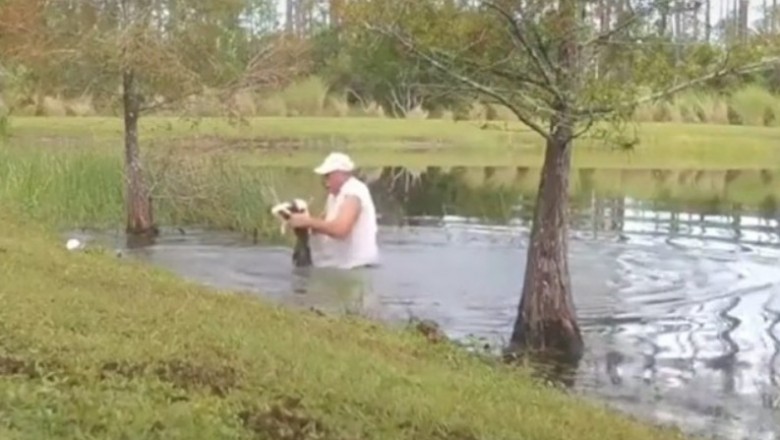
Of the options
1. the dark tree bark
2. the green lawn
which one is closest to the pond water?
the dark tree bark

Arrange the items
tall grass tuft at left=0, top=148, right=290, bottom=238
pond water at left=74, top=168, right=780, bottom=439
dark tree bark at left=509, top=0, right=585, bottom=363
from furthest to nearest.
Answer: tall grass tuft at left=0, top=148, right=290, bottom=238, dark tree bark at left=509, top=0, right=585, bottom=363, pond water at left=74, top=168, right=780, bottom=439

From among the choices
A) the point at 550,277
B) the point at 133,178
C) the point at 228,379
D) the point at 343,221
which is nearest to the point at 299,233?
the point at 343,221

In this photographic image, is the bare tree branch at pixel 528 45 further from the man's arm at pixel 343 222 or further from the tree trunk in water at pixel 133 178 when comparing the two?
the tree trunk in water at pixel 133 178

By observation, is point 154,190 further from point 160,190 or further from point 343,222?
point 343,222

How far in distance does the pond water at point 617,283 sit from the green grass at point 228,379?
4.84 feet

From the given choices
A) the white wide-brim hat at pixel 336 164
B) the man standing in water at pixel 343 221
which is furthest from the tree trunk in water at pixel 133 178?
the white wide-brim hat at pixel 336 164

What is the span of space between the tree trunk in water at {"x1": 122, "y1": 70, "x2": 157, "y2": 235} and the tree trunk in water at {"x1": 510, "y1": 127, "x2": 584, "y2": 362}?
26.9 ft

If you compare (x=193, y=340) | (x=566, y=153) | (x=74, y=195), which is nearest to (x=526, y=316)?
(x=566, y=153)

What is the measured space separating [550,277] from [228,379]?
16.2 ft

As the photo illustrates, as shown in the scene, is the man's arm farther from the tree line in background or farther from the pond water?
the tree line in background

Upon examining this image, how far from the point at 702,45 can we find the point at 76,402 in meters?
6.35

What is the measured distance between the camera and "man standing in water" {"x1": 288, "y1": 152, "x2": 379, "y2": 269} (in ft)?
41.6

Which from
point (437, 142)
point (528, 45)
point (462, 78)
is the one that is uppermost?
point (528, 45)

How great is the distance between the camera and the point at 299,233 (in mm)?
13328
